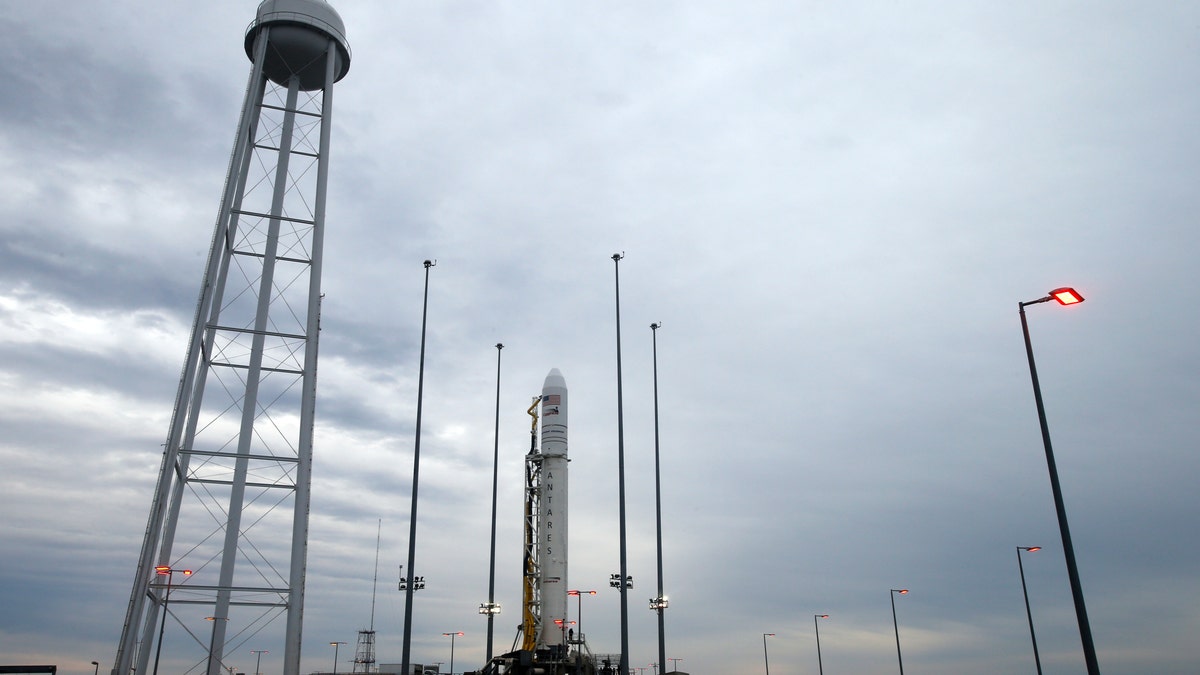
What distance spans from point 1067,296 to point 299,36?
34304 millimetres

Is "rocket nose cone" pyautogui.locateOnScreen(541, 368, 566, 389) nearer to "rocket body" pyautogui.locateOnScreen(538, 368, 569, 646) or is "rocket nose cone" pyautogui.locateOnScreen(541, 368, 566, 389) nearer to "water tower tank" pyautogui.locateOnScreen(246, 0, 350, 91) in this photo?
"rocket body" pyautogui.locateOnScreen(538, 368, 569, 646)

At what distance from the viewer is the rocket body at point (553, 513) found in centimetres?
4831

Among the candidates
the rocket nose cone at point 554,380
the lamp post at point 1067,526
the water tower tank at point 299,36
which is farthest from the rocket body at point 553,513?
the lamp post at point 1067,526

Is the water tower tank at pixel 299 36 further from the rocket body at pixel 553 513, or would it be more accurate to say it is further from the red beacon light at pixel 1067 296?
the red beacon light at pixel 1067 296

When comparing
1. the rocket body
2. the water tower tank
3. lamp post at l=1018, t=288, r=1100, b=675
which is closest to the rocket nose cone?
the rocket body

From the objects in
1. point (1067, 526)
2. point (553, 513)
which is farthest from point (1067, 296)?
point (553, 513)

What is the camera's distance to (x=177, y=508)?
34.5 metres

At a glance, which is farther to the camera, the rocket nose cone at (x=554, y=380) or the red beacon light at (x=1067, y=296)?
the rocket nose cone at (x=554, y=380)

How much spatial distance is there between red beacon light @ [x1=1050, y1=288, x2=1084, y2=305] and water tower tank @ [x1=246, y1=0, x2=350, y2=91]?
3341 centimetres

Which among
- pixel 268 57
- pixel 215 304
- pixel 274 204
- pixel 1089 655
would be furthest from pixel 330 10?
pixel 1089 655

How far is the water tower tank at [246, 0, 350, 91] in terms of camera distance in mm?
40031

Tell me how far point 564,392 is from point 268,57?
2430cm

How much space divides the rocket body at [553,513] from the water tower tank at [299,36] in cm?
2186

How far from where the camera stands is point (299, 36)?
40500 mm
